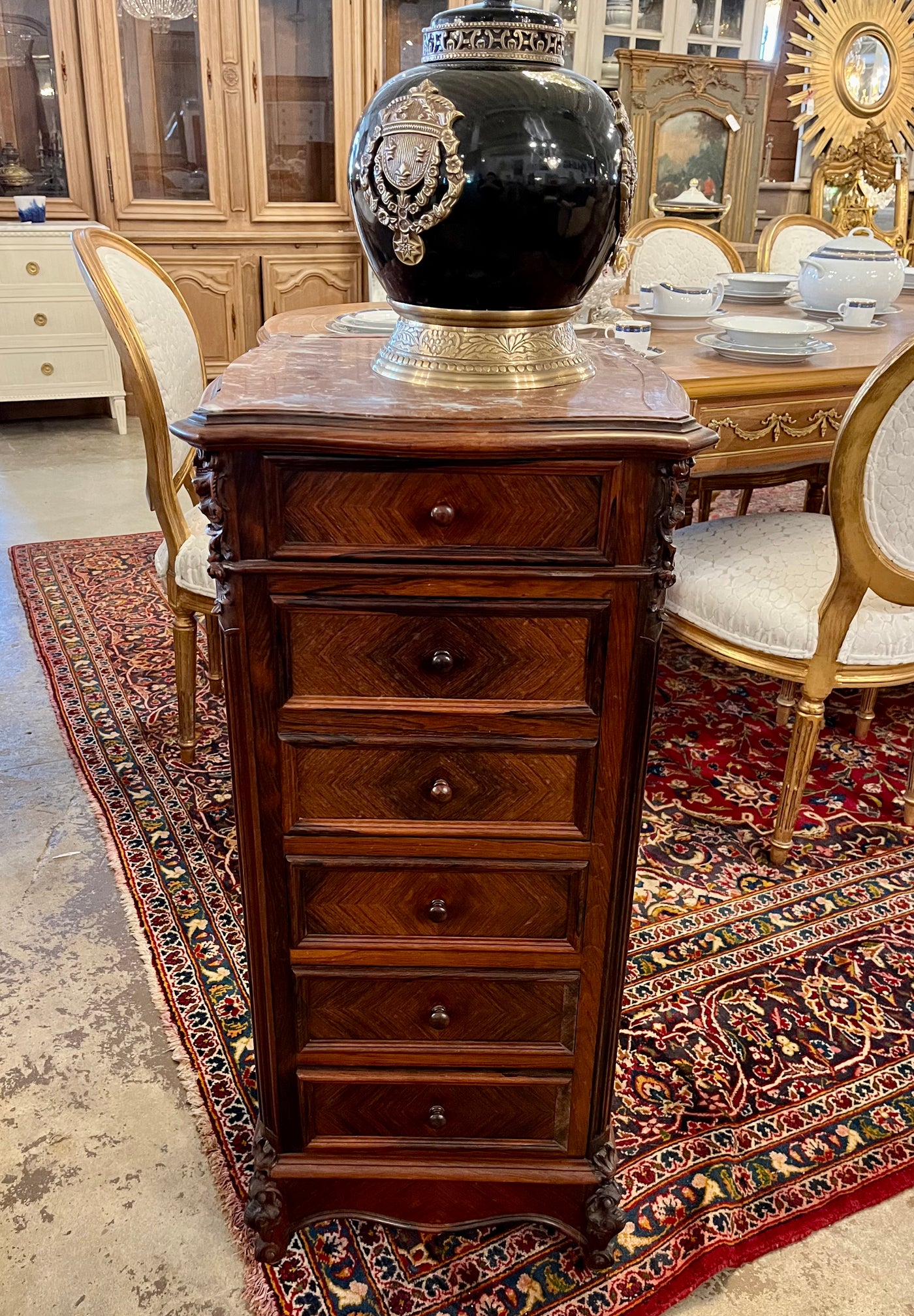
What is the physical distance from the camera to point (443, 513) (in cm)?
85

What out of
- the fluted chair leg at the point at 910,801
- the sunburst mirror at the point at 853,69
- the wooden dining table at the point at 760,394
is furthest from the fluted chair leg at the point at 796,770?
the sunburst mirror at the point at 853,69

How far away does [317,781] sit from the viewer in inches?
38.7

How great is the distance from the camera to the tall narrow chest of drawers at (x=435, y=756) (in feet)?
2.79

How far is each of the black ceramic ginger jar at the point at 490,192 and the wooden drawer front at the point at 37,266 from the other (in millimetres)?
3797

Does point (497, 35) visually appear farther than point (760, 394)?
No

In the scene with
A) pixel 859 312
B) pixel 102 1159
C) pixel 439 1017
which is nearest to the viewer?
pixel 439 1017

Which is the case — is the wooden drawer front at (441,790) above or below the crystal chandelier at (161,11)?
below

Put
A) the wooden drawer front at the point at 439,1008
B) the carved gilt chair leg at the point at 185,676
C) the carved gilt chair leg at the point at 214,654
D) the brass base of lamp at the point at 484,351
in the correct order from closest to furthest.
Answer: the brass base of lamp at the point at 484,351
the wooden drawer front at the point at 439,1008
the carved gilt chair leg at the point at 185,676
the carved gilt chair leg at the point at 214,654

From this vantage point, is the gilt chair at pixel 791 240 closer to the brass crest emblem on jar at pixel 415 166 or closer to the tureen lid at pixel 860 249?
the tureen lid at pixel 860 249

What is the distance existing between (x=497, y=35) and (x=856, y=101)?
6203mm

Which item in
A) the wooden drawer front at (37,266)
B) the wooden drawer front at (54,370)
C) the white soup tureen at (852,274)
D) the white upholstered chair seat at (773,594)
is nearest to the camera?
the white upholstered chair seat at (773,594)

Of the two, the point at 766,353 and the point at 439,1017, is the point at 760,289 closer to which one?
the point at 766,353

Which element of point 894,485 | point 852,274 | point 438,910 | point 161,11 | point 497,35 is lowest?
point 438,910

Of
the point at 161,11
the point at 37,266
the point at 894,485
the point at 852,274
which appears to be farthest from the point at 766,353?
the point at 161,11
